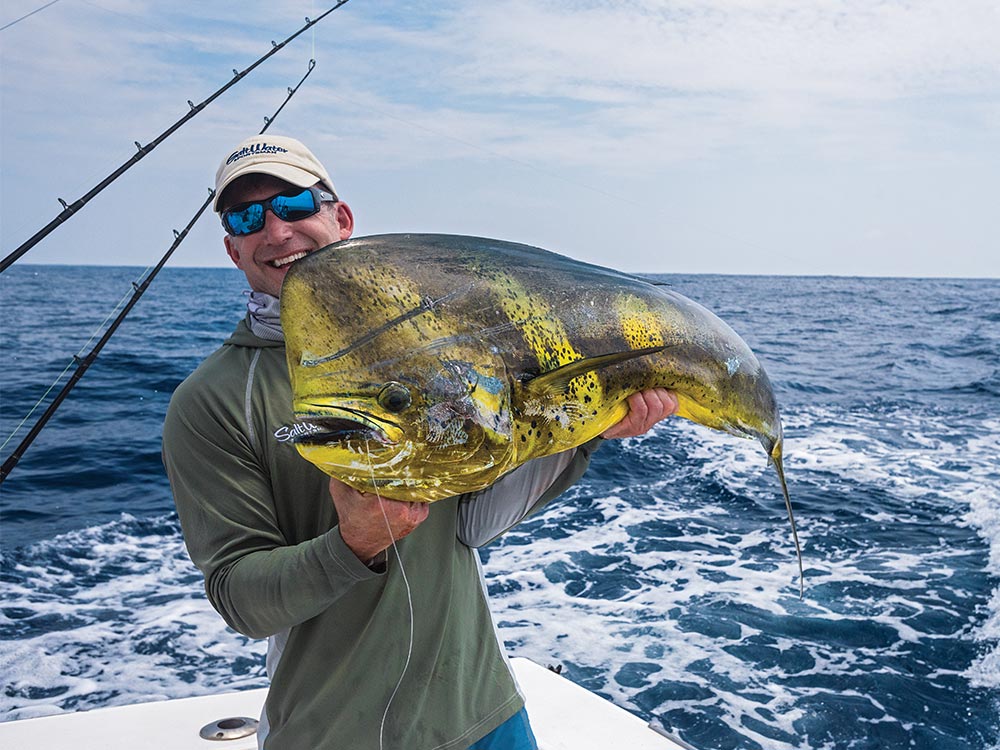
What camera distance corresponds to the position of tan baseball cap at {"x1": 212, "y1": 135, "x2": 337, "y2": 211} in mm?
1595

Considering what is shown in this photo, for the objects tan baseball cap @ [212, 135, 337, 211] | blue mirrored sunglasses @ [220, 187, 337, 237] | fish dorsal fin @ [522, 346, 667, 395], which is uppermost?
tan baseball cap @ [212, 135, 337, 211]

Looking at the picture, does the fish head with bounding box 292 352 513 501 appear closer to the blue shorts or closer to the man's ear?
the man's ear

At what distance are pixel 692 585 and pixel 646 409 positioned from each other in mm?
5553

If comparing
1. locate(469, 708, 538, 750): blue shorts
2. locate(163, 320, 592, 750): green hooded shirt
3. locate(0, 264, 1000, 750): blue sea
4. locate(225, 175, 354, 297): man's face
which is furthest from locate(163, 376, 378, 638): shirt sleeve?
locate(0, 264, 1000, 750): blue sea

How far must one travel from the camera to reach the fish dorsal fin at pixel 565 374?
125 cm

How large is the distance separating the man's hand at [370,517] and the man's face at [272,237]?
1.71 ft

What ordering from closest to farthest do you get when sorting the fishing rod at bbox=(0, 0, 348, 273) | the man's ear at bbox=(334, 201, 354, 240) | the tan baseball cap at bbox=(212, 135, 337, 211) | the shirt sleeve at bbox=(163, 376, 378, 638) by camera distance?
1. the shirt sleeve at bbox=(163, 376, 378, 638)
2. the tan baseball cap at bbox=(212, 135, 337, 211)
3. the man's ear at bbox=(334, 201, 354, 240)
4. the fishing rod at bbox=(0, 0, 348, 273)

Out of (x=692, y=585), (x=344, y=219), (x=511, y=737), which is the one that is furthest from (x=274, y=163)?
(x=692, y=585)

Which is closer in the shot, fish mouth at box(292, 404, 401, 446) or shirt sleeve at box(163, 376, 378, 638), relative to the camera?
fish mouth at box(292, 404, 401, 446)

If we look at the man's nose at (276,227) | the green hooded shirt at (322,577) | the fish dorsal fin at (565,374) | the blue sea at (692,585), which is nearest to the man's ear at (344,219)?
the man's nose at (276,227)

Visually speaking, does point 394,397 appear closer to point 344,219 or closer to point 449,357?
point 449,357

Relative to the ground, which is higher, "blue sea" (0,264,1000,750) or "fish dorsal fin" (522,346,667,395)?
"fish dorsal fin" (522,346,667,395)

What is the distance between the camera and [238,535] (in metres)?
1.49

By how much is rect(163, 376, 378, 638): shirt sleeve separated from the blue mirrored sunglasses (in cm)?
34
